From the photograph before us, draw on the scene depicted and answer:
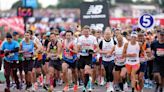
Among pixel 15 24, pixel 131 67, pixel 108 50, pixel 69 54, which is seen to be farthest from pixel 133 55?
pixel 15 24

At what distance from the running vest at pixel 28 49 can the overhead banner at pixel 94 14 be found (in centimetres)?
674

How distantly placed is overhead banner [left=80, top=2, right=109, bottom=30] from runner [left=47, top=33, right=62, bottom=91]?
21.2 ft

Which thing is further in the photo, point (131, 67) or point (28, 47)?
point (28, 47)

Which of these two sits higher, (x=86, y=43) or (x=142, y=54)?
(x=86, y=43)

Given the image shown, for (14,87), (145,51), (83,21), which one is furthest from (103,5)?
(145,51)

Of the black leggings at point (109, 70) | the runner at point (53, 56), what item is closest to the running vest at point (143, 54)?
the black leggings at point (109, 70)

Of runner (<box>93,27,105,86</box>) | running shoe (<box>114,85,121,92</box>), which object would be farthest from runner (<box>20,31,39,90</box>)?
runner (<box>93,27,105,86</box>)

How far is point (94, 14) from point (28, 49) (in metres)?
7.13

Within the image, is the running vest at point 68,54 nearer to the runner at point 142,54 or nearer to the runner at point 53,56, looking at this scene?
the runner at point 53,56

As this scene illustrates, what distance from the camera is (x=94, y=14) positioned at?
25547 mm

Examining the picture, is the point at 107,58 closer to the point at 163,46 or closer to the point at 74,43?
the point at 74,43

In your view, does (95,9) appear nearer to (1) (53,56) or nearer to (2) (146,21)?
(2) (146,21)

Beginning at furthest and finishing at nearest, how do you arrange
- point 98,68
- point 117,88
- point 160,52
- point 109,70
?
point 98,68, point 117,88, point 109,70, point 160,52

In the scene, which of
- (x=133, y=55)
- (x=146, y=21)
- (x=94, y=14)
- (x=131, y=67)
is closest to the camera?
(x=133, y=55)
